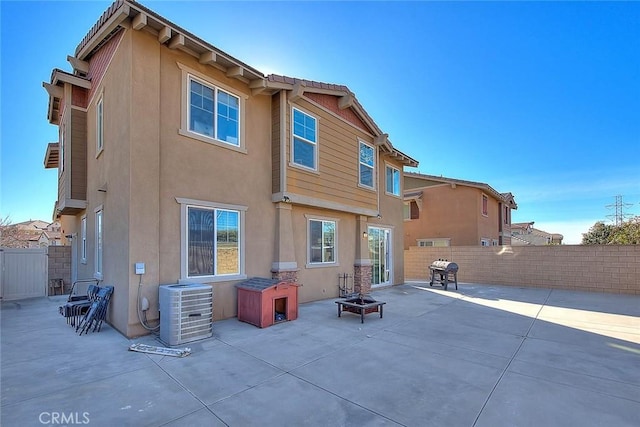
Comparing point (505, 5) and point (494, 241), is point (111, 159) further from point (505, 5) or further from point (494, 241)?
point (494, 241)

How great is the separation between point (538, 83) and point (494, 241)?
12890mm

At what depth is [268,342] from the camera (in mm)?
5598

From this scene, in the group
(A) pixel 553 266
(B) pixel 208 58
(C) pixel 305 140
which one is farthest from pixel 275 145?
(A) pixel 553 266

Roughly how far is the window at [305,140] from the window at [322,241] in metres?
1.94

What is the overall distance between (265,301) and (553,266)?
43.2ft

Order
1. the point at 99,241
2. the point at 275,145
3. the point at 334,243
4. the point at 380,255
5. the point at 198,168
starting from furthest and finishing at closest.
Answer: the point at 380,255 < the point at 334,243 < the point at 275,145 < the point at 99,241 < the point at 198,168

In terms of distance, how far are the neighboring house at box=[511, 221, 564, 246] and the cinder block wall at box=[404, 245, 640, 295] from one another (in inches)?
810

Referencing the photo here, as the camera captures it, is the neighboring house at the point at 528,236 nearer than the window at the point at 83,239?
No

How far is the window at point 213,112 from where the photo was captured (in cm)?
702

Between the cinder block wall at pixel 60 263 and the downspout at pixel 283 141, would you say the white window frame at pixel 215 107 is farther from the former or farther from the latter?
the cinder block wall at pixel 60 263

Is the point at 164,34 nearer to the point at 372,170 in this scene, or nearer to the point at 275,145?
the point at 275,145

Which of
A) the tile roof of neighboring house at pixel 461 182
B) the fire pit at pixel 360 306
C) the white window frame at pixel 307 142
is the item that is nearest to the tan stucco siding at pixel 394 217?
the white window frame at pixel 307 142

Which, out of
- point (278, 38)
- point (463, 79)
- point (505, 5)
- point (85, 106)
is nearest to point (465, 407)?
point (278, 38)

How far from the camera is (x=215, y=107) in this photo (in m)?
7.38
